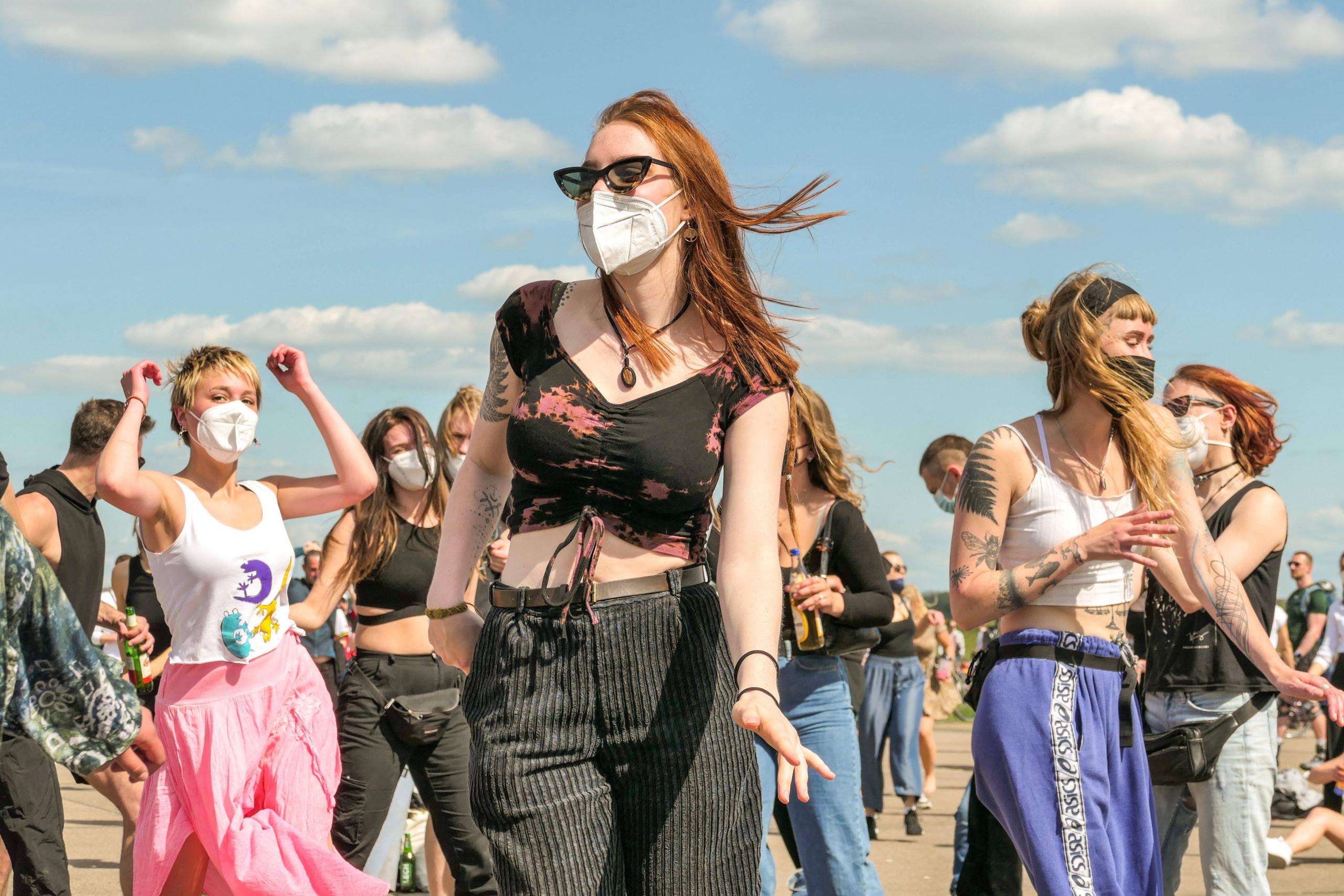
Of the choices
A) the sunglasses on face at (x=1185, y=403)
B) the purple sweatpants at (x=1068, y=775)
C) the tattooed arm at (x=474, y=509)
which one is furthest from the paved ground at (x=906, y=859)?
the tattooed arm at (x=474, y=509)

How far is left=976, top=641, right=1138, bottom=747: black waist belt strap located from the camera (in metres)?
4.05

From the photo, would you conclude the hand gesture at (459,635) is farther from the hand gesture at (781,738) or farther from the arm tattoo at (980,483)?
the arm tattoo at (980,483)

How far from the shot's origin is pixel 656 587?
2.87 m

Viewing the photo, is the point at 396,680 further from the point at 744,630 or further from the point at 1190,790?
the point at 744,630

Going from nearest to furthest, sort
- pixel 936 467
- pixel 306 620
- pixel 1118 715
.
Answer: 1. pixel 1118 715
2. pixel 306 620
3. pixel 936 467

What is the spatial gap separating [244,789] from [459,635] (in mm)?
2303

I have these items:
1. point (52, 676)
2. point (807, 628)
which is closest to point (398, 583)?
point (807, 628)

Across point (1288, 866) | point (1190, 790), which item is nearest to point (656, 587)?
point (1190, 790)

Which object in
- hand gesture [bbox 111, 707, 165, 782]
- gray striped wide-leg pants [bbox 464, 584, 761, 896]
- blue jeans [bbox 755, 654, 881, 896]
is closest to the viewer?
gray striped wide-leg pants [bbox 464, 584, 761, 896]

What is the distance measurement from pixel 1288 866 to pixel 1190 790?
5425mm

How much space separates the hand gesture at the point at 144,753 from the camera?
488 cm

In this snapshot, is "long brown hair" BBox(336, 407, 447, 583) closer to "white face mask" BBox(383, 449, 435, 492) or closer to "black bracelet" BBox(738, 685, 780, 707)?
"white face mask" BBox(383, 449, 435, 492)

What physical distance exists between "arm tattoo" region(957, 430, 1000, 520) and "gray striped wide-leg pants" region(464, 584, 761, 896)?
60.1 inches

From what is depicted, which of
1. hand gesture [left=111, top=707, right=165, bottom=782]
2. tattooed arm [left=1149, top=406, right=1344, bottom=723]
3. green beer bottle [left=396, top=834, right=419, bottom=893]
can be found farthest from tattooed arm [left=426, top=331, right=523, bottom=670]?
green beer bottle [left=396, top=834, right=419, bottom=893]
